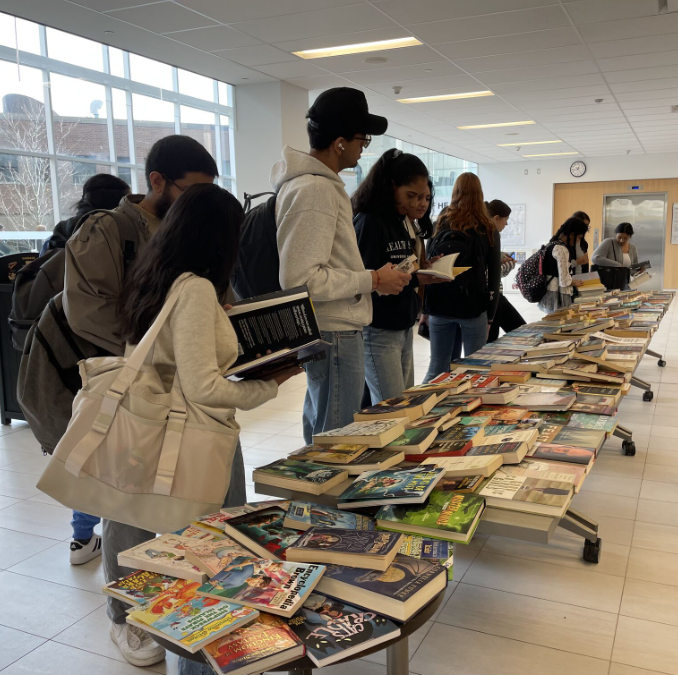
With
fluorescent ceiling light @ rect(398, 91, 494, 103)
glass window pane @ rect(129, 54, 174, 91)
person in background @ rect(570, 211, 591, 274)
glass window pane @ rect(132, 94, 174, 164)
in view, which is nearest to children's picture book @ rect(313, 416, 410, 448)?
person in background @ rect(570, 211, 591, 274)

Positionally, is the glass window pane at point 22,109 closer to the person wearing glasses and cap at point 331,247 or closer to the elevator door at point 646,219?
the person wearing glasses and cap at point 331,247

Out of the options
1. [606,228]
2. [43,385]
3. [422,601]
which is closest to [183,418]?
[43,385]

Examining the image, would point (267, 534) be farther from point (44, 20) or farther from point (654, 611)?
point (44, 20)

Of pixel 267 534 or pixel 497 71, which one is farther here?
pixel 497 71

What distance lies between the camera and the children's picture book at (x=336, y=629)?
907 millimetres

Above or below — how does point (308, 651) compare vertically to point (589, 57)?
below

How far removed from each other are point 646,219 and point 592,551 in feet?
46.0

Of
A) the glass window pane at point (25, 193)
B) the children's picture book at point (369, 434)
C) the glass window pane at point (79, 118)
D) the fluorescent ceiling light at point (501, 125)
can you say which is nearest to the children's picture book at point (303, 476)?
the children's picture book at point (369, 434)

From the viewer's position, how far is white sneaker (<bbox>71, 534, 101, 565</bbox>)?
2551 millimetres

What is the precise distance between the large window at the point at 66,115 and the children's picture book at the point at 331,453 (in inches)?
169

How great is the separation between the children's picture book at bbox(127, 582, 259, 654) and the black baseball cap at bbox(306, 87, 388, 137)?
5.02 ft

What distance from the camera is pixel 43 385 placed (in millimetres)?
1763

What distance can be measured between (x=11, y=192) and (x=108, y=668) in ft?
18.1

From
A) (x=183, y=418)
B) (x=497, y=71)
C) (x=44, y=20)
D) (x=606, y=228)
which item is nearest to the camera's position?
(x=183, y=418)
